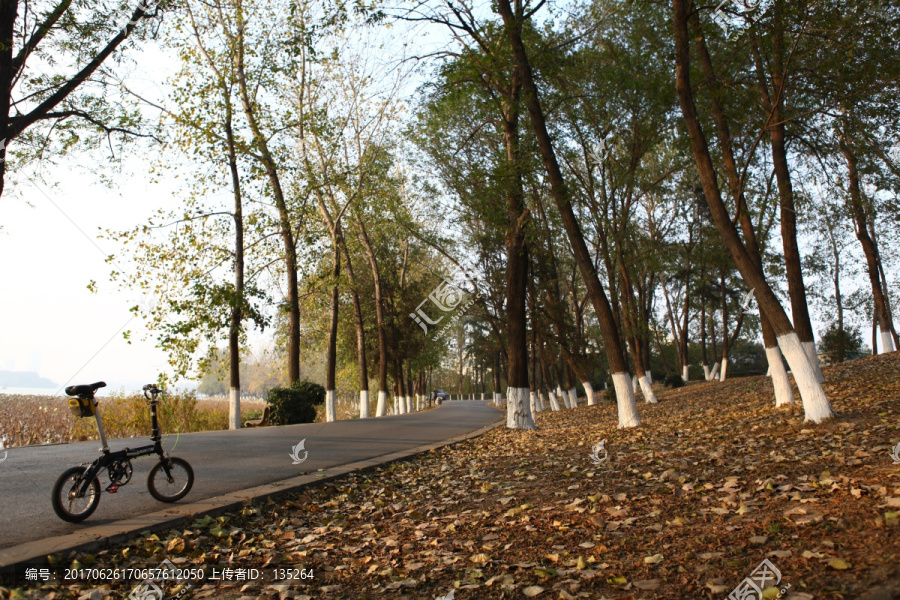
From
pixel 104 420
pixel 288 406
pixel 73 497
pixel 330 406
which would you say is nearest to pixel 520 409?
pixel 288 406

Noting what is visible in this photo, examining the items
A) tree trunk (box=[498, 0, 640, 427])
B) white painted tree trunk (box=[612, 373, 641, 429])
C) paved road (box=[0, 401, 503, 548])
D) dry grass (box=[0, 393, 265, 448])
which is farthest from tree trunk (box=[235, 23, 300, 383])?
white painted tree trunk (box=[612, 373, 641, 429])

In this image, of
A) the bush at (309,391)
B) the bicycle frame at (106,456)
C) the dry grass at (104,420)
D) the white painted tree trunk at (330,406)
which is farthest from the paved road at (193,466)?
the white painted tree trunk at (330,406)

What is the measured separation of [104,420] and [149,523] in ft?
41.4

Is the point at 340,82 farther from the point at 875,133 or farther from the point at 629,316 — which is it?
the point at 875,133

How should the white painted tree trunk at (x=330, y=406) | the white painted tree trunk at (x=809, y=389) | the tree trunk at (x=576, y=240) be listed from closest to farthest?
1. the white painted tree trunk at (x=809, y=389)
2. the tree trunk at (x=576, y=240)
3. the white painted tree trunk at (x=330, y=406)

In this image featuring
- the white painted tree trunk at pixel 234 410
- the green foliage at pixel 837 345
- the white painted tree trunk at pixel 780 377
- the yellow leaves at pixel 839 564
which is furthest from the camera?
the green foliage at pixel 837 345

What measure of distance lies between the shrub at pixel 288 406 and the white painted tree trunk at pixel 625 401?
38.4ft

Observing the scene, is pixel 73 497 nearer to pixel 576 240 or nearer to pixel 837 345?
pixel 576 240

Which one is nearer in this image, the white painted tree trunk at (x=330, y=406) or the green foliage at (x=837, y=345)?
the white painted tree trunk at (x=330, y=406)

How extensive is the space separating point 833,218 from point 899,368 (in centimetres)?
1294

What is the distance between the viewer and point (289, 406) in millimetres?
21859

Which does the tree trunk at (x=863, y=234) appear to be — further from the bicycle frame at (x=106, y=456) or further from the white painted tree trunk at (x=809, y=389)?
the bicycle frame at (x=106, y=456)

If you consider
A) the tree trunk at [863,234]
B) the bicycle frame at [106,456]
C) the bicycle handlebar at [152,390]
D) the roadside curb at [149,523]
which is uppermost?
the tree trunk at [863,234]

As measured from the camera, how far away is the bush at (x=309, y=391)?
22.8m
